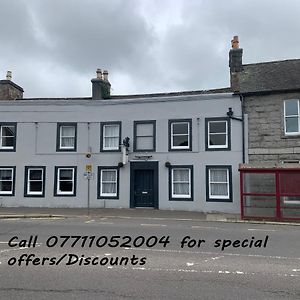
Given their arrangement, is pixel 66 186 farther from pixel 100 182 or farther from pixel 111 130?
pixel 111 130

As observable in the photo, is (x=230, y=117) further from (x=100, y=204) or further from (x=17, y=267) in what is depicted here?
(x=17, y=267)

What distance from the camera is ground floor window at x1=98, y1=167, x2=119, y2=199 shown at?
870 inches

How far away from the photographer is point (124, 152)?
2162 centimetres

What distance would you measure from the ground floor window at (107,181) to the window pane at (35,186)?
363 centimetres

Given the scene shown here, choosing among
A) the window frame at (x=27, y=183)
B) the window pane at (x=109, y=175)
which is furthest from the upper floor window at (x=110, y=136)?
the window frame at (x=27, y=183)

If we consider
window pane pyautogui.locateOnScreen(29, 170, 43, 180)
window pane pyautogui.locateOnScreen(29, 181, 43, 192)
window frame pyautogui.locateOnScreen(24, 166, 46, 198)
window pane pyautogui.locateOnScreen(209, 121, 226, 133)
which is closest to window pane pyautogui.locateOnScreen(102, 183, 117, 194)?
window frame pyautogui.locateOnScreen(24, 166, 46, 198)

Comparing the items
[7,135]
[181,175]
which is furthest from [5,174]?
[181,175]

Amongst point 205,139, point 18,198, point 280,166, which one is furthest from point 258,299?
point 18,198

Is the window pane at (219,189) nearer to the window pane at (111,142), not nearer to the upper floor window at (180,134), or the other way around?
the upper floor window at (180,134)

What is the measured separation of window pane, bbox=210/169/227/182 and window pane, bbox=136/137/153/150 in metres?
3.84

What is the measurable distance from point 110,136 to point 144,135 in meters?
2.07

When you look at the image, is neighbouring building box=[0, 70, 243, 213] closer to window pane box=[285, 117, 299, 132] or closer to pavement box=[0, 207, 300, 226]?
pavement box=[0, 207, 300, 226]

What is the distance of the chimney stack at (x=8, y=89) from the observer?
25562mm

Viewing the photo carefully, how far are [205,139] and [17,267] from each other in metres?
14.9
